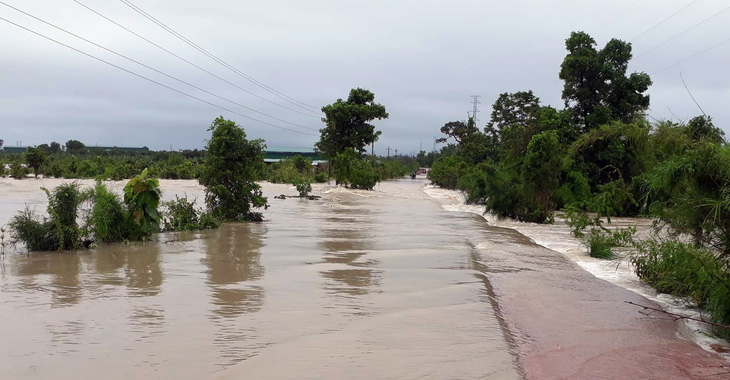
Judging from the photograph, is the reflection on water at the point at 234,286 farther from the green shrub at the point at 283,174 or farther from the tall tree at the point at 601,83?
the green shrub at the point at 283,174

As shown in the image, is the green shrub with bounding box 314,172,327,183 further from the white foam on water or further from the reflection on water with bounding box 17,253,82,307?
the reflection on water with bounding box 17,253,82,307

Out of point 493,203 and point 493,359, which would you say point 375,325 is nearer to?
point 493,359

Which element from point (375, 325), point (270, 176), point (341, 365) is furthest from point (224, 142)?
point (270, 176)

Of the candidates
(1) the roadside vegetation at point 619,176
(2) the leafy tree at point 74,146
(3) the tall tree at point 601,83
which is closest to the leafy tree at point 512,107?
(1) the roadside vegetation at point 619,176

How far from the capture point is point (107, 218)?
1309cm

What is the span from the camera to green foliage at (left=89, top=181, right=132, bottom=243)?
12930mm

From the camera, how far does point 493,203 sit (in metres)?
23.0

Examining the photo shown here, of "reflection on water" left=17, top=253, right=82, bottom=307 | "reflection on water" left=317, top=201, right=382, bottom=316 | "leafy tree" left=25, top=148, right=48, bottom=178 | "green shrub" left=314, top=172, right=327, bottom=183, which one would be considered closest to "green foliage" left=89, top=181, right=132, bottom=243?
"reflection on water" left=17, top=253, right=82, bottom=307

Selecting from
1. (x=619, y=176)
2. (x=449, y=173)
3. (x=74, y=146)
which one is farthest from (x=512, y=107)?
(x=74, y=146)

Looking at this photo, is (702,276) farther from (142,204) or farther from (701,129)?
(142,204)

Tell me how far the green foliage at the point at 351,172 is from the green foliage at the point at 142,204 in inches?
1220

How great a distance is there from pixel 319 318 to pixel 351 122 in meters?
41.1

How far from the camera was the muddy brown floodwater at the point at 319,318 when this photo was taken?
18.7 ft

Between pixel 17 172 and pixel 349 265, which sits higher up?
pixel 17 172
